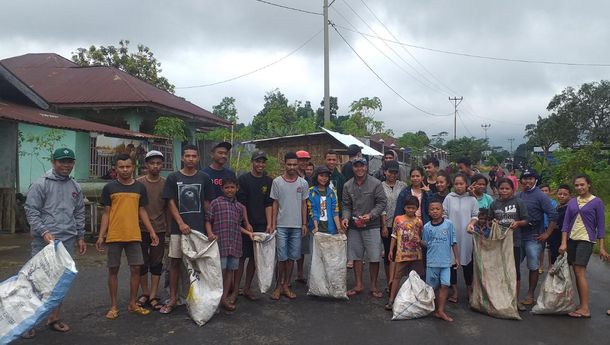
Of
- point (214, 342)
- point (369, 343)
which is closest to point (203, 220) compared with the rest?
point (214, 342)

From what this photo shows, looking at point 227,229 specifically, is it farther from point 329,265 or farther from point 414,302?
point 414,302

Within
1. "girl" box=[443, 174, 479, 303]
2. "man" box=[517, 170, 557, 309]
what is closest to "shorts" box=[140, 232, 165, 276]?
"girl" box=[443, 174, 479, 303]

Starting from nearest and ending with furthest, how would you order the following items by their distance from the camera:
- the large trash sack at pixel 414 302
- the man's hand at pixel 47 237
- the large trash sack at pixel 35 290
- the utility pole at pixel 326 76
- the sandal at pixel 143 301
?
1. the large trash sack at pixel 35 290
2. the man's hand at pixel 47 237
3. the large trash sack at pixel 414 302
4. the sandal at pixel 143 301
5. the utility pole at pixel 326 76

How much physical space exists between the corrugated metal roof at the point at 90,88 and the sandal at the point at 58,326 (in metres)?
10.7

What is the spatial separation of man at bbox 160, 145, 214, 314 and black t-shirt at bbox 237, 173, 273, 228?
57cm

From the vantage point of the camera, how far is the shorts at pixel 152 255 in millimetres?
4617

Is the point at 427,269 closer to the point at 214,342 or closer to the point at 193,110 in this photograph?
the point at 214,342

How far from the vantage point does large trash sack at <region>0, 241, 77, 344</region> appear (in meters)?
3.44

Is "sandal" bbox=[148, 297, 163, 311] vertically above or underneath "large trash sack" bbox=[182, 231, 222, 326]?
underneath

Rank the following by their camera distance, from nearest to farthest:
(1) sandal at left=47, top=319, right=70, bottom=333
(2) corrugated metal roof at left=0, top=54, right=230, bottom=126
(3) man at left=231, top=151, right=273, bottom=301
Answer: (1) sandal at left=47, top=319, right=70, bottom=333 → (3) man at left=231, top=151, right=273, bottom=301 → (2) corrugated metal roof at left=0, top=54, right=230, bottom=126

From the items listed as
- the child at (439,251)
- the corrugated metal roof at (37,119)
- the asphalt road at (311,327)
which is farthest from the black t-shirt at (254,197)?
the corrugated metal roof at (37,119)

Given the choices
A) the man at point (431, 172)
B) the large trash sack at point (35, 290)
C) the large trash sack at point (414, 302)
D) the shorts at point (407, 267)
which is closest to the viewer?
the large trash sack at point (35, 290)

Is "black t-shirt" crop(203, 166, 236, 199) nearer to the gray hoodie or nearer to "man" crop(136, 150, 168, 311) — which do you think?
"man" crop(136, 150, 168, 311)

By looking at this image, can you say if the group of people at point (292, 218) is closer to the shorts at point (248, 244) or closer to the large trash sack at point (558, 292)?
the shorts at point (248, 244)
